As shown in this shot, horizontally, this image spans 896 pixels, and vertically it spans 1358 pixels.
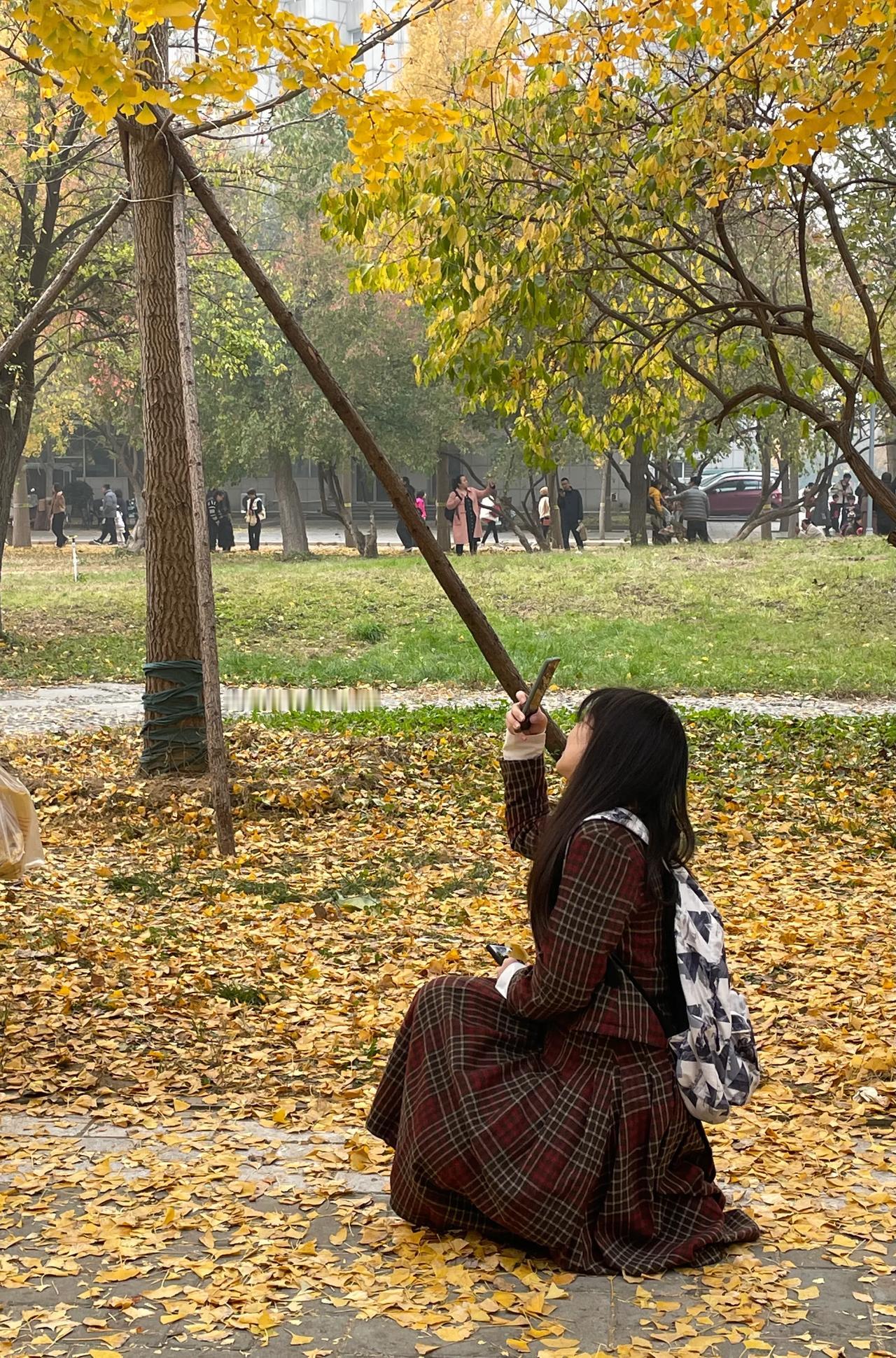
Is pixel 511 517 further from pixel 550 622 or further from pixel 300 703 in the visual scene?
pixel 300 703

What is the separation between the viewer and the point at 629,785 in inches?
127

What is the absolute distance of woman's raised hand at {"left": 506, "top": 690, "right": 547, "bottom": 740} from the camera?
142 inches

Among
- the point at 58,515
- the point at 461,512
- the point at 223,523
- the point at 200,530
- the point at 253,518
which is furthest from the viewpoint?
the point at 58,515

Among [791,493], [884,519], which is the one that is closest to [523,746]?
[884,519]

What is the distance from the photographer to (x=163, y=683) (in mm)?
8594

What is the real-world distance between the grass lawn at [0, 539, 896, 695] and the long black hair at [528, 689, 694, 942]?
10557 millimetres

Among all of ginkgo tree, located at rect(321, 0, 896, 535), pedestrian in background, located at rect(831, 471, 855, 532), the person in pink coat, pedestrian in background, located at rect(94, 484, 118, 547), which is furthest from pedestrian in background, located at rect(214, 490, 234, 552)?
ginkgo tree, located at rect(321, 0, 896, 535)

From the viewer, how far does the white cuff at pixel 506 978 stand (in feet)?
Result: 11.3

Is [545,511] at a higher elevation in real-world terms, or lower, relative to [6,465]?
lower

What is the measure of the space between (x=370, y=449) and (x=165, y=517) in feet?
7.73

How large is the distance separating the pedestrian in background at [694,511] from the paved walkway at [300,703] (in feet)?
52.4

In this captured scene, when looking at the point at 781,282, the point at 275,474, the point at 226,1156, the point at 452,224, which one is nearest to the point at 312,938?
the point at 226,1156

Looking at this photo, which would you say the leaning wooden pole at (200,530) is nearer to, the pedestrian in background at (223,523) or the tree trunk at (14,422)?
the tree trunk at (14,422)

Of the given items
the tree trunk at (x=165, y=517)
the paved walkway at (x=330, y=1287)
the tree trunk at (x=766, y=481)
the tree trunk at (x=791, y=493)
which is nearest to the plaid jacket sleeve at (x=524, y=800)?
the paved walkway at (x=330, y=1287)
